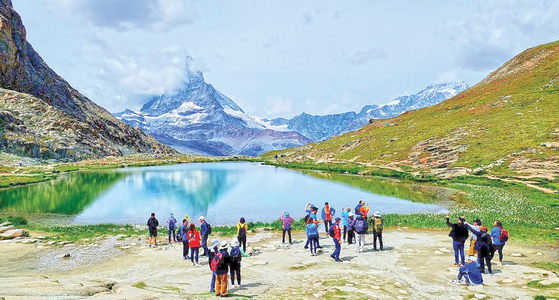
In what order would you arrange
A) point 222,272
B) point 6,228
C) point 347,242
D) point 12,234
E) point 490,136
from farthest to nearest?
point 490,136, point 6,228, point 12,234, point 347,242, point 222,272

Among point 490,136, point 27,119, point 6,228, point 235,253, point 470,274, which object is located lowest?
point 6,228

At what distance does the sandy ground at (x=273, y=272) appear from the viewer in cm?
1566

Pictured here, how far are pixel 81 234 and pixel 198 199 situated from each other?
86.3 ft

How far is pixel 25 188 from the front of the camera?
6900cm

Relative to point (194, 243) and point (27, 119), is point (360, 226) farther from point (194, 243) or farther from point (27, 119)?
point (27, 119)

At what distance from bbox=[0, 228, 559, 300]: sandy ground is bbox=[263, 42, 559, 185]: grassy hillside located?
46.7 meters

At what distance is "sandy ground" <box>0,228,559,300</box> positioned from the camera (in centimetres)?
1566

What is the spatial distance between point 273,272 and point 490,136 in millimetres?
92688

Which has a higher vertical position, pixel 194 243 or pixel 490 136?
pixel 490 136

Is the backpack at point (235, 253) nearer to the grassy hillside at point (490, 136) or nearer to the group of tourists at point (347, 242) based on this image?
the group of tourists at point (347, 242)

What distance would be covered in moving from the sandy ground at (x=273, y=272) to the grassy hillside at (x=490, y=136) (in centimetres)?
4671

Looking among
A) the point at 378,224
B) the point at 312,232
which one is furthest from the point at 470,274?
the point at 312,232

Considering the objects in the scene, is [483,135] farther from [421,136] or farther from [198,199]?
[198,199]

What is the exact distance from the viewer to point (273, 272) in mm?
20734
